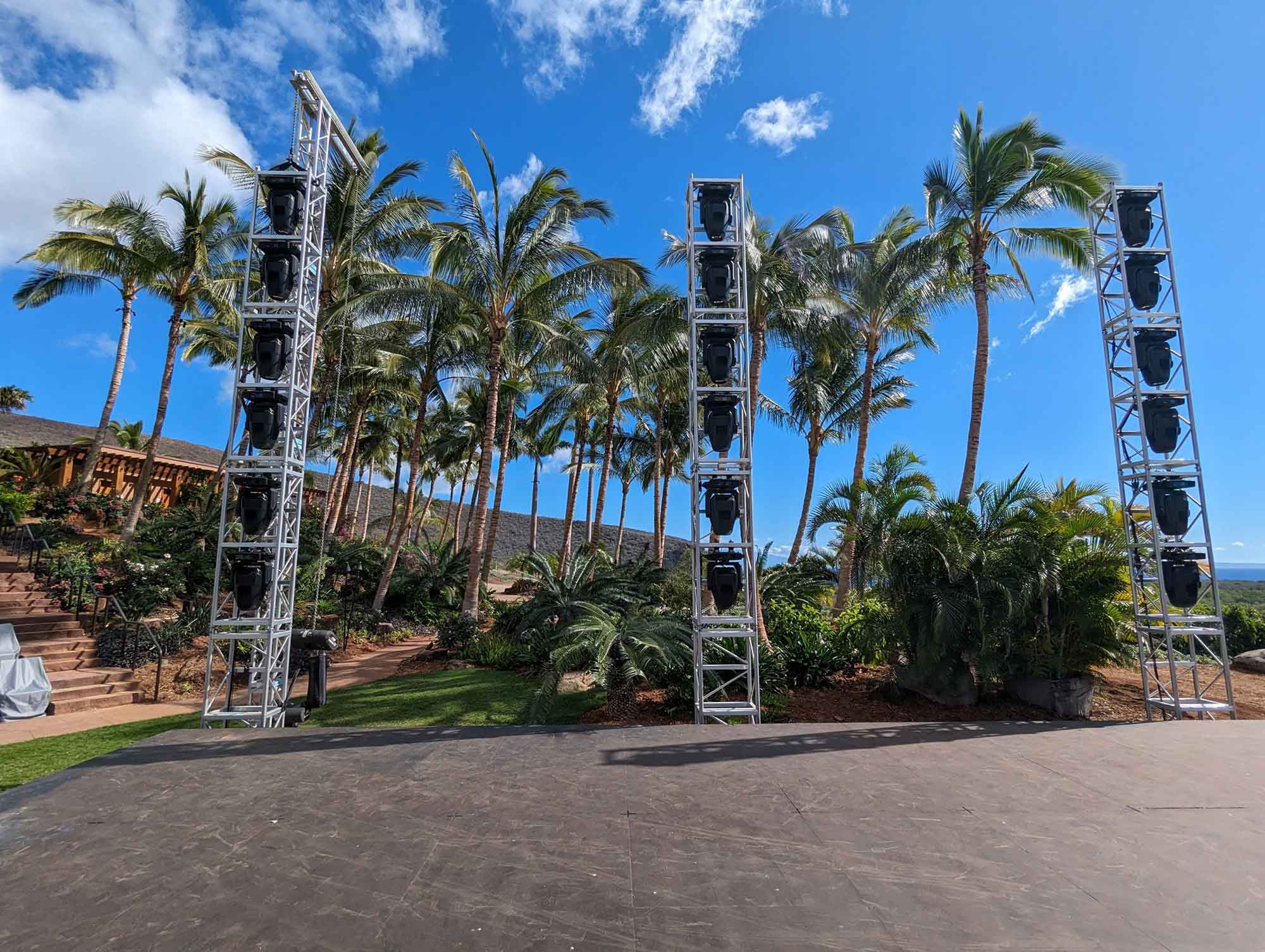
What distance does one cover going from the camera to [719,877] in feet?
9.82

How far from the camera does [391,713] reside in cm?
805

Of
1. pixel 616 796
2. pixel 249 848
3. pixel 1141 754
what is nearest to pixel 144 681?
pixel 249 848

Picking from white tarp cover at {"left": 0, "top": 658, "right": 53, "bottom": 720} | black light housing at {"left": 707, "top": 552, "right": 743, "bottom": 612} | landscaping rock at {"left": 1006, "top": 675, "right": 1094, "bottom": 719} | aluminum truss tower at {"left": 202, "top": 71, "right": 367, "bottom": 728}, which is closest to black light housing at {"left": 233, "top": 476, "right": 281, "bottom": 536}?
aluminum truss tower at {"left": 202, "top": 71, "right": 367, "bottom": 728}

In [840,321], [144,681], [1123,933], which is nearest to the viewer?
[1123,933]

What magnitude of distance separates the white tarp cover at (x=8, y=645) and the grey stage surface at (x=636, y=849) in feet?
16.3

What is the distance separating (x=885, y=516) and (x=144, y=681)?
11726mm

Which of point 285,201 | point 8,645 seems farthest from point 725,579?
point 8,645

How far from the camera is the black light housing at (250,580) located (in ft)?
21.9

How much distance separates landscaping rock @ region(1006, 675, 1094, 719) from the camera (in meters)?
8.05

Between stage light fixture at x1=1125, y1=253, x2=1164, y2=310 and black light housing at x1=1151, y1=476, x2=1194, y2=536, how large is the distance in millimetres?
2326

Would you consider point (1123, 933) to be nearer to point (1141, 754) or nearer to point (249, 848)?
point (1141, 754)

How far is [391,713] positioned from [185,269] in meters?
13.5

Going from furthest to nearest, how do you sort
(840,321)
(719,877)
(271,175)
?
(840,321) < (271,175) < (719,877)

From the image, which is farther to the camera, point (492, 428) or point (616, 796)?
point (492, 428)
